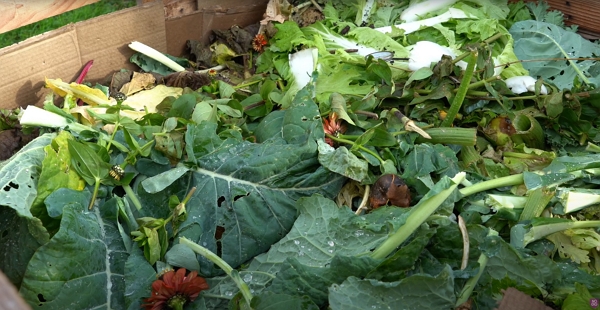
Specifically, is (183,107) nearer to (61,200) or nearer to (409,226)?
(61,200)

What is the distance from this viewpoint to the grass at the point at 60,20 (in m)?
3.24

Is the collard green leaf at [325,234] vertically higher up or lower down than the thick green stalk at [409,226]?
lower down

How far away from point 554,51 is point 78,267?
1884mm

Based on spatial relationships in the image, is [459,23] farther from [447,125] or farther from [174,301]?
[174,301]

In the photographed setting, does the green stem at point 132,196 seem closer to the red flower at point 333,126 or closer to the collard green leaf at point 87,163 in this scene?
the collard green leaf at point 87,163

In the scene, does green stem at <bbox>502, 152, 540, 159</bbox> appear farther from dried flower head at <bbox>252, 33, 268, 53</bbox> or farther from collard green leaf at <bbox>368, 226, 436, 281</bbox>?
dried flower head at <bbox>252, 33, 268, 53</bbox>

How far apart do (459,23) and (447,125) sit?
576mm

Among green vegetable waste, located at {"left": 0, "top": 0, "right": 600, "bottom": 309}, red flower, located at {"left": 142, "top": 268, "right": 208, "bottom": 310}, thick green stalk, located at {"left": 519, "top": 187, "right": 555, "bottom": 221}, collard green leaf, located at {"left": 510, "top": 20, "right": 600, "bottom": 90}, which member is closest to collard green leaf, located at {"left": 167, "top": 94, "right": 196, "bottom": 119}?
green vegetable waste, located at {"left": 0, "top": 0, "right": 600, "bottom": 309}

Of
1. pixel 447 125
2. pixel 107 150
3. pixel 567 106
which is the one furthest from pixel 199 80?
pixel 567 106

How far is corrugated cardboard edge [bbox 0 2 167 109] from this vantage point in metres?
2.02

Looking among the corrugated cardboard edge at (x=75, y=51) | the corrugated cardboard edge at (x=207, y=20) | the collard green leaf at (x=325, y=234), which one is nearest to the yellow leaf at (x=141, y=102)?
the corrugated cardboard edge at (x=75, y=51)

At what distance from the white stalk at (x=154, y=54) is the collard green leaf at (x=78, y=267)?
0.90 metres

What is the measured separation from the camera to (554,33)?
7.51ft

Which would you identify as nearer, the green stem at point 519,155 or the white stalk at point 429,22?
the green stem at point 519,155
